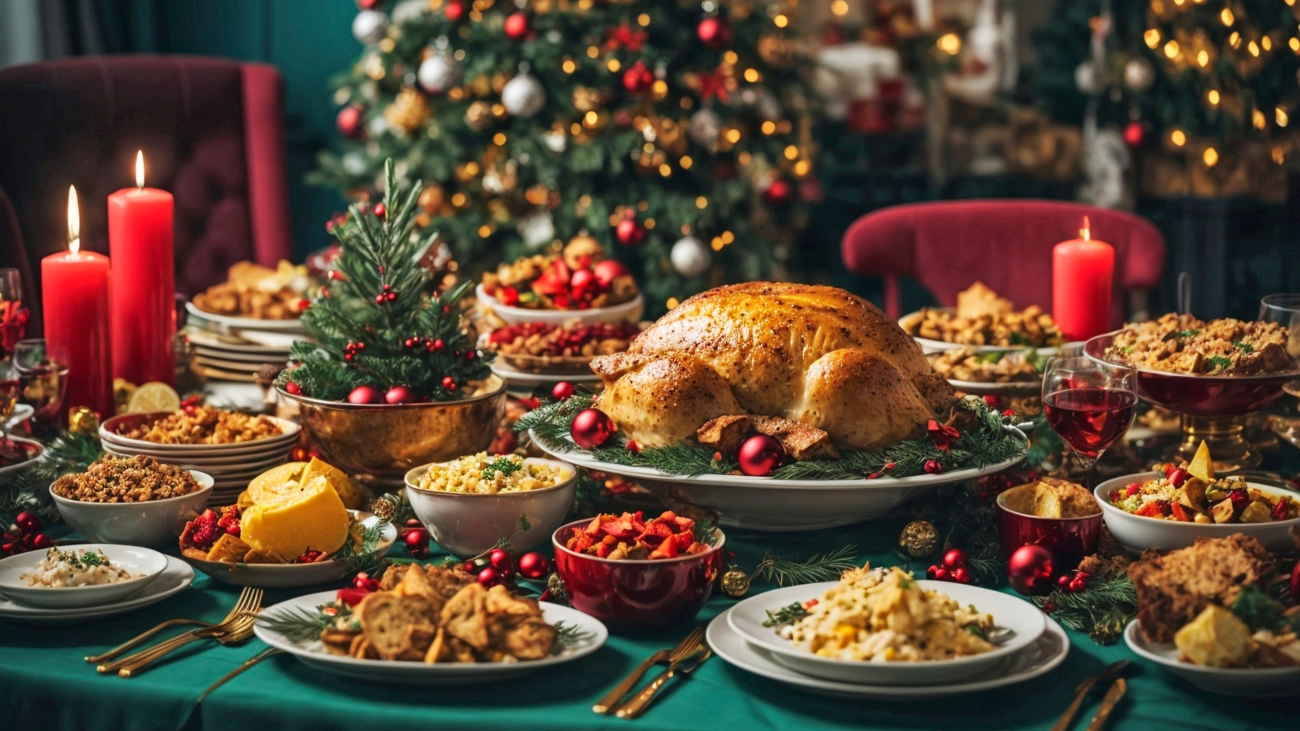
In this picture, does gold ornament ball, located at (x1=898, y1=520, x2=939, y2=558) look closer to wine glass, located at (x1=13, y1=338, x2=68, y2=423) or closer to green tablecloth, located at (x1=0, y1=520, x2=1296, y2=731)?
green tablecloth, located at (x1=0, y1=520, x2=1296, y2=731)

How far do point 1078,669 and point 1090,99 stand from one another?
198 inches

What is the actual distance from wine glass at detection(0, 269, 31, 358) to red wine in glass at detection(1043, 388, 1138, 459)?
1595mm

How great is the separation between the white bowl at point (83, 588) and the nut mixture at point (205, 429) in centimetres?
31

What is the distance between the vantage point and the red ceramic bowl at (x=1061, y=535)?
1580 millimetres

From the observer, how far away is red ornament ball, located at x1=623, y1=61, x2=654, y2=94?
475cm

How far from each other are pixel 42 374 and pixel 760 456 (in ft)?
3.86

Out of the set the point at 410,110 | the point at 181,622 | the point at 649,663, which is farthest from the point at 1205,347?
the point at 410,110

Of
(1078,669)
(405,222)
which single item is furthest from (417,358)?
(1078,669)

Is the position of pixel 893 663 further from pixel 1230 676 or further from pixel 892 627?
pixel 1230 676

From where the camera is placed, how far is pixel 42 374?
2076 millimetres

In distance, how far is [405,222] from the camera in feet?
6.63

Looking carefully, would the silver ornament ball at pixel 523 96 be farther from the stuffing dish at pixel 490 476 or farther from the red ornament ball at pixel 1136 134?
the stuffing dish at pixel 490 476

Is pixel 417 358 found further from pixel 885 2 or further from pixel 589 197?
pixel 885 2

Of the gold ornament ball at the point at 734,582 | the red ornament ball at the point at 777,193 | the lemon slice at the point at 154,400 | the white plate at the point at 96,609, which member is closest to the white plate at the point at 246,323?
the lemon slice at the point at 154,400
